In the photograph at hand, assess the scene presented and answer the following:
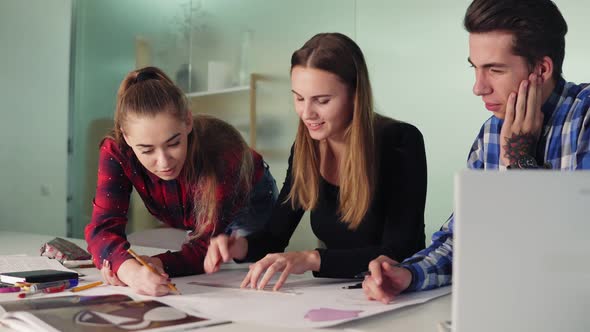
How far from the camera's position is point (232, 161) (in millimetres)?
1543

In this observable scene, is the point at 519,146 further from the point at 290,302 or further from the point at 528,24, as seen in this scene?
the point at 290,302

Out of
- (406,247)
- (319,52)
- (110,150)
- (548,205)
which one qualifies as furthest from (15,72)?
(548,205)

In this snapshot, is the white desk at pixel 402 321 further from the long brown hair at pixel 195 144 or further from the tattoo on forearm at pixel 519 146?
the long brown hair at pixel 195 144

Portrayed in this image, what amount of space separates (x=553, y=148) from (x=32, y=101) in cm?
319

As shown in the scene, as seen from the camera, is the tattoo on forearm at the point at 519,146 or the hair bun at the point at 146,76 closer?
the tattoo on forearm at the point at 519,146

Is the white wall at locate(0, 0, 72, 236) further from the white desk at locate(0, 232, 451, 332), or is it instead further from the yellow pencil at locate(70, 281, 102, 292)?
the white desk at locate(0, 232, 451, 332)

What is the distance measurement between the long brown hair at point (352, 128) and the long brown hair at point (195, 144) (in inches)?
6.8

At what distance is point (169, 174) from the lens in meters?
1.46

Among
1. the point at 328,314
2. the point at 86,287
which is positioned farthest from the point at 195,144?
the point at 328,314

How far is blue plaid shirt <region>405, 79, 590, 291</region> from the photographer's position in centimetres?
116

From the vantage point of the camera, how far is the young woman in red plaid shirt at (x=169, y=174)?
138cm

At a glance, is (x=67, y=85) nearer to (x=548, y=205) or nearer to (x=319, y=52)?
(x=319, y=52)

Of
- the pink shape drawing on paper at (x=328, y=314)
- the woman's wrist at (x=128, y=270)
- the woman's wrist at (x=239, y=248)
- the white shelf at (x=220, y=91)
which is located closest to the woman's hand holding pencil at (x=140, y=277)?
the woman's wrist at (x=128, y=270)

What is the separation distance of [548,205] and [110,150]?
1.10 metres
